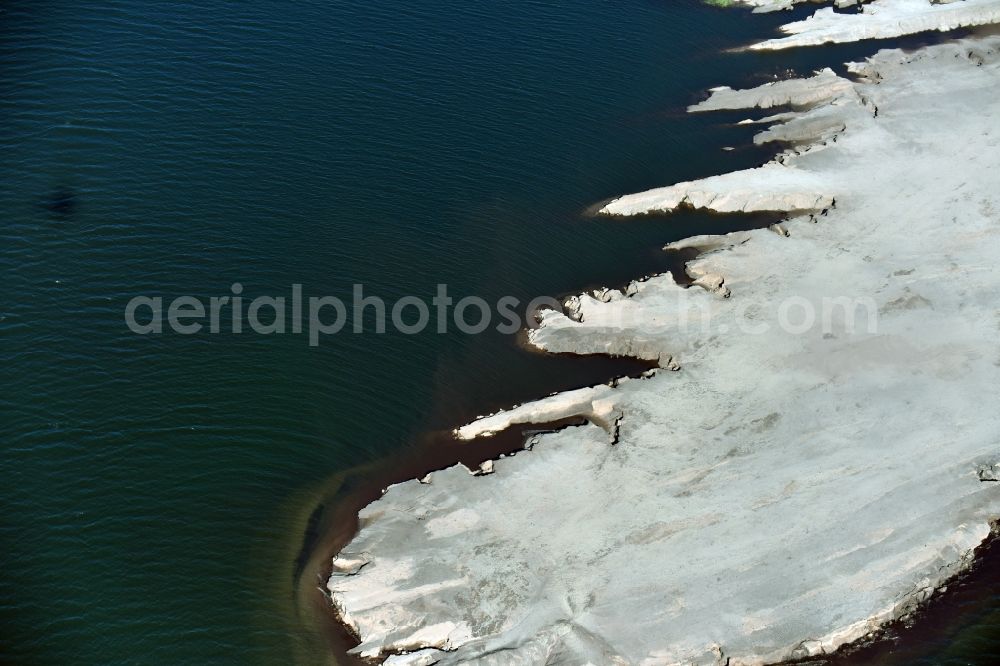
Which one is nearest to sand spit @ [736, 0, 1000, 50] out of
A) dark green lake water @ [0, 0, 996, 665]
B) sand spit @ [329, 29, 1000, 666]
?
dark green lake water @ [0, 0, 996, 665]

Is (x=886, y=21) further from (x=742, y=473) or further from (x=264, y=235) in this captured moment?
(x=264, y=235)

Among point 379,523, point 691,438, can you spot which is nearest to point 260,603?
point 379,523

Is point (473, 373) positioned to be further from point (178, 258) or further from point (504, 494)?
point (178, 258)

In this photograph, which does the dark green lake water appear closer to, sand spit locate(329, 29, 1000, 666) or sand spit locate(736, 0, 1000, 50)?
sand spit locate(736, 0, 1000, 50)

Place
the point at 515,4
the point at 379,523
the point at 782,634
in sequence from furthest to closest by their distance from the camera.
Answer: the point at 515,4 → the point at 379,523 → the point at 782,634

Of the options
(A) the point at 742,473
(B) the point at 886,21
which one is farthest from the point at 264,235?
(B) the point at 886,21

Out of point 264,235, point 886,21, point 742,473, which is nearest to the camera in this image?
point 742,473
